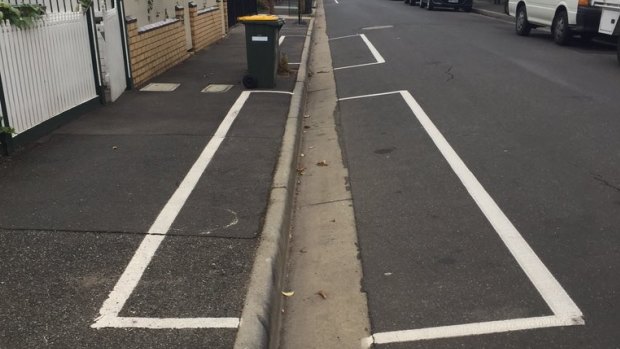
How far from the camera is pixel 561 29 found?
16.3 metres

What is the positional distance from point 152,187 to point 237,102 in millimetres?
4097

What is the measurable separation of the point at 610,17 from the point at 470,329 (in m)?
12.1

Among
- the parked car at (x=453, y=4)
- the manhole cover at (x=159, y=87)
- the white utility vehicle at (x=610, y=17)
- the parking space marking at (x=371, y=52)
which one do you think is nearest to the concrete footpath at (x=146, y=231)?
the manhole cover at (x=159, y=87)

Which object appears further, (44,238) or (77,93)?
(77,93)

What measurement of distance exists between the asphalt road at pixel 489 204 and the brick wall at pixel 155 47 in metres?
3.54

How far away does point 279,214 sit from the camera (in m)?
5.15

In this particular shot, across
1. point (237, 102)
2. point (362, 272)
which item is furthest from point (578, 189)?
point (237, 102)

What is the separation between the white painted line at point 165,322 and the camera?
351 centimetres

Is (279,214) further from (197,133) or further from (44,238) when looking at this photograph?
(197,133)

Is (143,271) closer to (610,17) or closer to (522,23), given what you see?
(610,17)

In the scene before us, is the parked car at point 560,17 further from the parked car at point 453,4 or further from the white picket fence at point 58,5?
the parked car at point 453,4

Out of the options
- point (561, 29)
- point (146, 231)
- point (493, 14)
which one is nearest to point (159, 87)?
point (146, 231)

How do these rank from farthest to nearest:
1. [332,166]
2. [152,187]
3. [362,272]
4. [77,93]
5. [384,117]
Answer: [384,117] → [77,93] → [332,166] → [152,187] → [362,272]

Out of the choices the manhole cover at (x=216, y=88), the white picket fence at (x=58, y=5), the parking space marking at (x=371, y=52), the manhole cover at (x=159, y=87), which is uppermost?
the white picket fence at (x=58, y=5)
